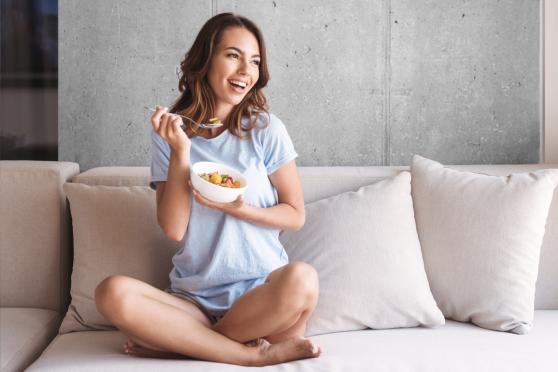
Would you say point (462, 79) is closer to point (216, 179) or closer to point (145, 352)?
point (216, 179)

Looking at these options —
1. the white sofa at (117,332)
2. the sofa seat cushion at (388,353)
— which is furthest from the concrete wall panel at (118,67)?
the sofa seat cushion at (388,353)

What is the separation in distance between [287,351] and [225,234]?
37 centimetres

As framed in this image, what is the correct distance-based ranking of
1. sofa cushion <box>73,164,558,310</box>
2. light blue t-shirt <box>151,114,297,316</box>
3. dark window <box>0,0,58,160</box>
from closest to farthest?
light blue t-shirt <box>151,114,297,316</box>
sofa cushion <box>73,164,558,310</box>
dark window <box>0,0,58,160</box>

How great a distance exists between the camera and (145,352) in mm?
1996

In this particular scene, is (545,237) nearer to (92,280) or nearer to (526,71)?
(526,71)

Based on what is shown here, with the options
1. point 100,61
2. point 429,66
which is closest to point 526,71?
point 429,66

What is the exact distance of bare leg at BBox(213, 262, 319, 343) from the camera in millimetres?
1918

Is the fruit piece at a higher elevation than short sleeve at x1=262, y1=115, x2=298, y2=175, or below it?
below

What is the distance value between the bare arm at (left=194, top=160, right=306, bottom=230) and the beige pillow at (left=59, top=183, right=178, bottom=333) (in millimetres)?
380

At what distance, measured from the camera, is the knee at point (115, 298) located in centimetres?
191

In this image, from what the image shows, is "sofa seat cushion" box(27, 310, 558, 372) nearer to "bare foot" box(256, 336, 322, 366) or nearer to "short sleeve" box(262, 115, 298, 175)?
"bare foot" box(256, 336, 322, 366)

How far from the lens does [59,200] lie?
98.8 inches

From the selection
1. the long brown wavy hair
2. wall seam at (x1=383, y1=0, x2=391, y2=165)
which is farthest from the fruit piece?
wall seam at (x1=383, y1=0, x2=391, y2=165)

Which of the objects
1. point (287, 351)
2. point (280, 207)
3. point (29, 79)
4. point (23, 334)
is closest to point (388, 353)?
point (287, 351)
